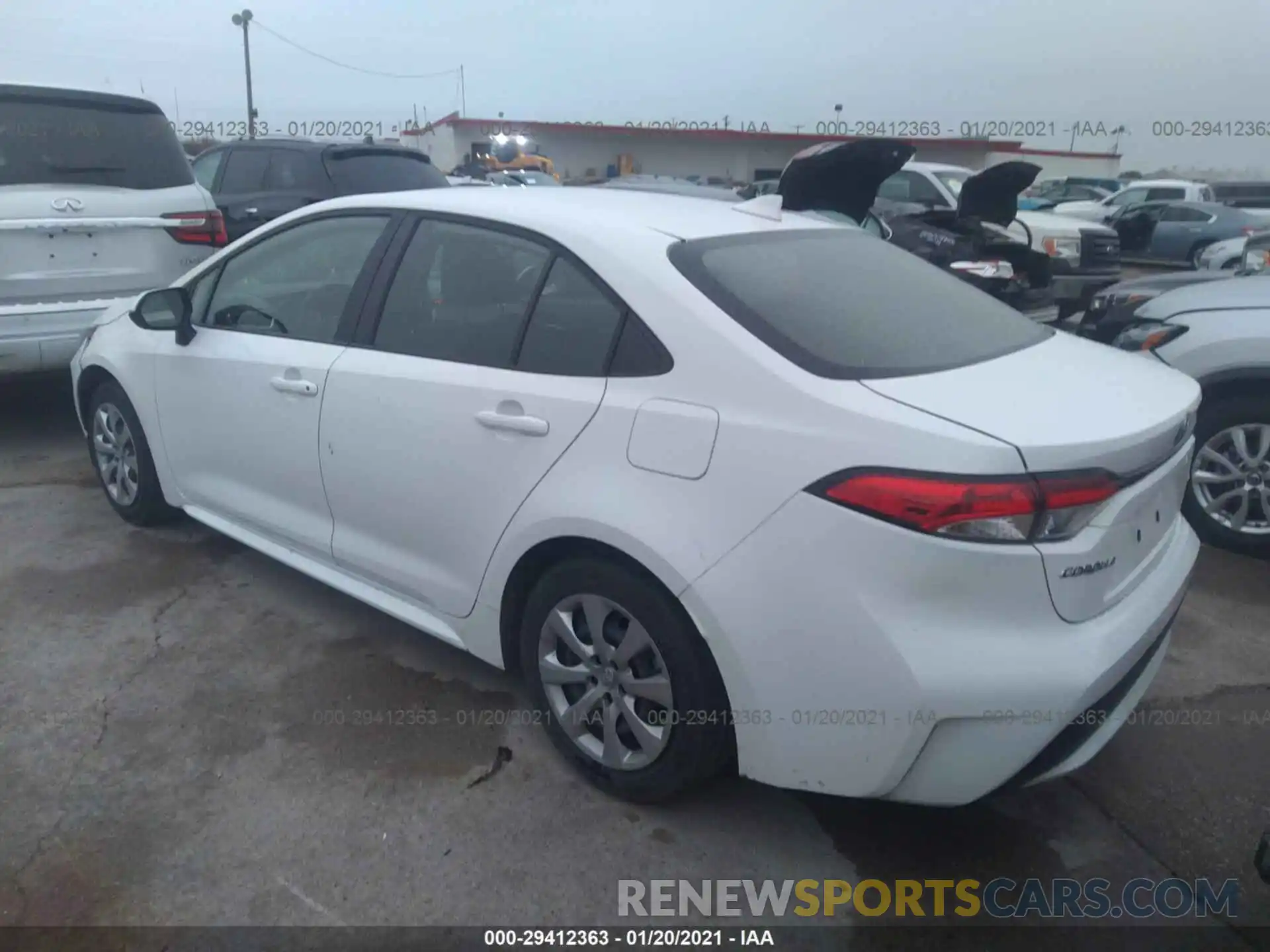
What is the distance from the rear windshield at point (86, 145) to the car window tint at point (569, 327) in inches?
154

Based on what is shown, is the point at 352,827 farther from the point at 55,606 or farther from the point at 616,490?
the point at 55,606

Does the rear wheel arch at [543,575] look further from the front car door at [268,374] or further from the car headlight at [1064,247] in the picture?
the car headlight at [1064,247]

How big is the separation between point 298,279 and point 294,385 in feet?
1.73

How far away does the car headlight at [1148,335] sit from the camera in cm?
453

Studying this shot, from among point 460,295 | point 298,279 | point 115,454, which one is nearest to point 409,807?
point 460,295

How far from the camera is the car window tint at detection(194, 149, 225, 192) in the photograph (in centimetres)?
893

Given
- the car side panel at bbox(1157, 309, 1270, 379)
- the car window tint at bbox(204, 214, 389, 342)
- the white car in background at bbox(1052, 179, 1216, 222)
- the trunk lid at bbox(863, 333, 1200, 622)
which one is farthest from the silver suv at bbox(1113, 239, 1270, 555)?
the white car in background at bbox(1052, 179, 1216, 222)

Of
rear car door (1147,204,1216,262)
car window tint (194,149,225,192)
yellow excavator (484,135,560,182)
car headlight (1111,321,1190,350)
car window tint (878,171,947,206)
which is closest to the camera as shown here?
car headlight (1111,321,1190,350)

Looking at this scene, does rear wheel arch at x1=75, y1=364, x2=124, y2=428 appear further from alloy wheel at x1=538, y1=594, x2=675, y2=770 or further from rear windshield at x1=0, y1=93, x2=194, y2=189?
alloy wheel at x1=538, y1=594, x2=675, y2=770

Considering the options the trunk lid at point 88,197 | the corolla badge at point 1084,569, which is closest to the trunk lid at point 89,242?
the trunk lid at point 88,197

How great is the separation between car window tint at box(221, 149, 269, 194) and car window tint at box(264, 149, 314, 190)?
67 millimetres

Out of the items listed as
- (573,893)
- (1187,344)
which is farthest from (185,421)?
(1187,344)

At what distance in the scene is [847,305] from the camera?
2662 millimetres

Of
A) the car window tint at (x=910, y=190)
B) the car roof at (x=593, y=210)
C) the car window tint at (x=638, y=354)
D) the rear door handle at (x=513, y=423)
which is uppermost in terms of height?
the car roof at (x=593, y=210)
